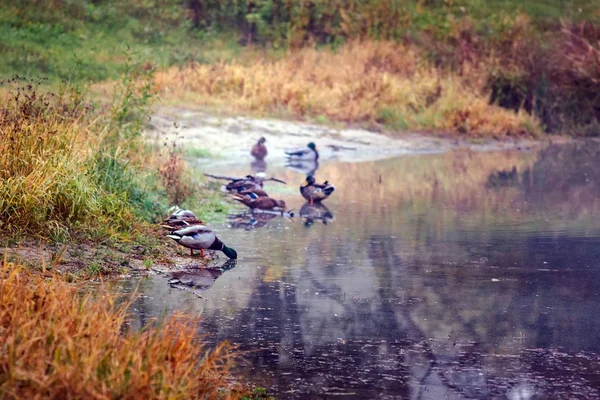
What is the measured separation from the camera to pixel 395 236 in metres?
13.4

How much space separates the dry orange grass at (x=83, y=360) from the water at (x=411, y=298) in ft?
3.55

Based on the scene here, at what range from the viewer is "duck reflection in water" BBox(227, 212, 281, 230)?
46.6 feet

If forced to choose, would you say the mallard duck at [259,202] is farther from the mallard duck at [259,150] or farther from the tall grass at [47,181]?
the mallard duck at [259,150]

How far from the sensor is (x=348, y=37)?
119 ft

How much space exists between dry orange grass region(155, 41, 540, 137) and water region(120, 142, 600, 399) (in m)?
10.5

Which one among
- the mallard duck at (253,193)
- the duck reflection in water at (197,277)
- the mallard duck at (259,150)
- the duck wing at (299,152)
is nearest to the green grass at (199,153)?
the mallard duck at (259,150)

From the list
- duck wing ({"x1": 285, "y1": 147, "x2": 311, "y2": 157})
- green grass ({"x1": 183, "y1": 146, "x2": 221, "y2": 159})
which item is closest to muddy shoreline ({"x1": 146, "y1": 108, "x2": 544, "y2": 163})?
green grass ({"x1": 183, "y1": 146, "x2": 221, "y2": 159})

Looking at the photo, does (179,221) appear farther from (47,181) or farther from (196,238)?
(47,181)

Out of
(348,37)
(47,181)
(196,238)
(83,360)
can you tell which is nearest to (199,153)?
(196,238)

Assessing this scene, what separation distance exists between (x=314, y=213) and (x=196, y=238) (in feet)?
15.5

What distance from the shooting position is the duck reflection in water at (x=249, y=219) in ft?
46.6

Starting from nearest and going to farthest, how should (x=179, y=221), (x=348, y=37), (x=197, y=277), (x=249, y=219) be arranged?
(x=197, y=277) → (x=179, y=221) → (x=249, y=219) → (x=348, y=37)

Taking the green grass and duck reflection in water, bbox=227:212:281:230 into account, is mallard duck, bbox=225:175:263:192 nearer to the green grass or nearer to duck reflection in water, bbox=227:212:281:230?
duck reflection in water, bbox=227:212:281:230

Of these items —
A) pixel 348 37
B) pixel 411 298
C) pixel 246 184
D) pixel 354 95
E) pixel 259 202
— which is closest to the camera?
pixel 411 298
